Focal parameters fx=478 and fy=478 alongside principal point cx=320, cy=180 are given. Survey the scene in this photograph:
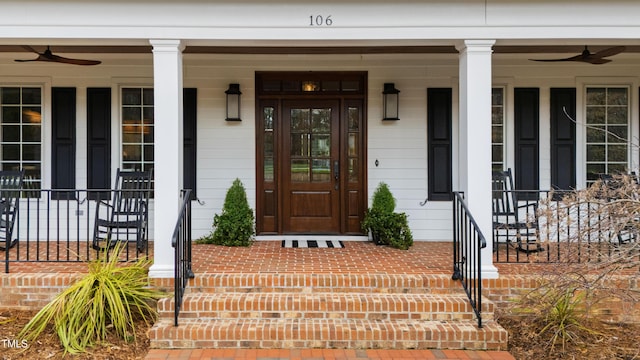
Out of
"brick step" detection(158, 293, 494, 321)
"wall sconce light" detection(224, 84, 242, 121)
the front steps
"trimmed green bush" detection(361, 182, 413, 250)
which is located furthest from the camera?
"wall sconce light" detection(224, 84, 242, 121)

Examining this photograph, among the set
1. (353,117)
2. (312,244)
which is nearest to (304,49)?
(353,117)

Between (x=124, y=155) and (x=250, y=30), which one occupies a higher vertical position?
(x=250, y=30)

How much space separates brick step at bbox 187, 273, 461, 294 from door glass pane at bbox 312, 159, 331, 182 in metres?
2.30

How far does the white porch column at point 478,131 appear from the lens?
4473mm

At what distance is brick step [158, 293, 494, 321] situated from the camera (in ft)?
13.3

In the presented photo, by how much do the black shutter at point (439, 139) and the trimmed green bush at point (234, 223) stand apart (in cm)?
245

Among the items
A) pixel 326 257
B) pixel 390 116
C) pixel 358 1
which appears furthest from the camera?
pixel 390 116

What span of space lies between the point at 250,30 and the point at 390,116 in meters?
2.49

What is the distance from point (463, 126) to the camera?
4.59 metres

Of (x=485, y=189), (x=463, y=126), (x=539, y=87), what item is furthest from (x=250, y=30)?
(x=539, y=87)

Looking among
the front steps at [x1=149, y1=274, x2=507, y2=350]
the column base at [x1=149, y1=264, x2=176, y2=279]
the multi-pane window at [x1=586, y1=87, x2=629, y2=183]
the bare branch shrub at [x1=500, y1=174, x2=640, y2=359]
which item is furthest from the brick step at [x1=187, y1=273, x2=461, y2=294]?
the multi-pane window at [x1=586, y1=87, x2=629, y2=183]

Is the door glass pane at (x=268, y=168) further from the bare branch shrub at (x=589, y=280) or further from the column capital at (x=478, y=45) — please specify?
the bare branch shrub at (x=589, y=280)

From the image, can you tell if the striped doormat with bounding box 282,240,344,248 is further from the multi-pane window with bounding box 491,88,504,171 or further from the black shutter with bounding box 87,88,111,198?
the black shutter with bounding box 87,88,111,198

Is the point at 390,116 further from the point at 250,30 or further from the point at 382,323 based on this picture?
the point at 382,323
